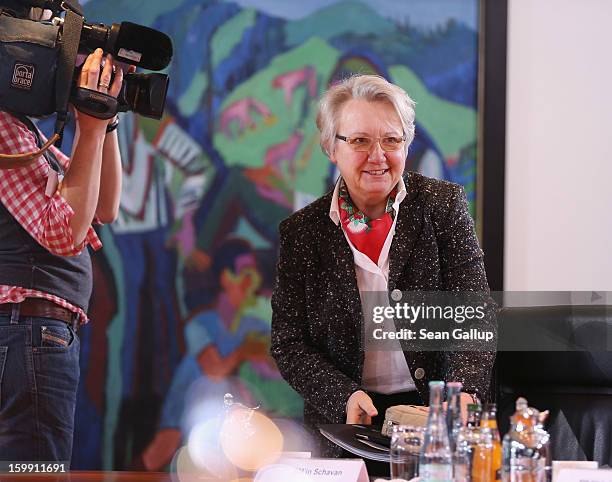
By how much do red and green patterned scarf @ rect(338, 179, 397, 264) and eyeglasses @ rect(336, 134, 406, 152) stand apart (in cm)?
13

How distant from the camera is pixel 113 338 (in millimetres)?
2980

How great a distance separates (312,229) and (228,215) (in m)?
0.72

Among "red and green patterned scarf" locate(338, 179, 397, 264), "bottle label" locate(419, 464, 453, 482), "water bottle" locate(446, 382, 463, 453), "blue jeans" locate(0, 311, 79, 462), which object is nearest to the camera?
"bottle label" locate(419, 464, 453, 482)

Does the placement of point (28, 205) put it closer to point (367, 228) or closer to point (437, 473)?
point (367, 228)

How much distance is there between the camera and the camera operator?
→ 2062mm

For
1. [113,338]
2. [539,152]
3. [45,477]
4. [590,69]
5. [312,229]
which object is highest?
[590,69]

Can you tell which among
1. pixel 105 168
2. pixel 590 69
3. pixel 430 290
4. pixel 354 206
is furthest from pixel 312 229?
pixel 590 69

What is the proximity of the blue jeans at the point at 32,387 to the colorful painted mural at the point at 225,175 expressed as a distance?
861 mm

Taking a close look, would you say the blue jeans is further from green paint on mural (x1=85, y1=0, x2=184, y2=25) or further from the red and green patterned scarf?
green paint on mural (x1=85, y1=0, x2=184, y2=25)

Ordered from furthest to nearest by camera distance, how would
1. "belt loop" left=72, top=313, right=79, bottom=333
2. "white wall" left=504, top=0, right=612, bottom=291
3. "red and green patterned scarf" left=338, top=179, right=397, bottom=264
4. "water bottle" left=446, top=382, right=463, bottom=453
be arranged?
"white wall" left=504, top=0, right=612, bottom=291 → "red and green patterned scarf" left=338, top=179, right=397, bottom=264 → "belt loop" left=72, top=313, right=79, bottom=333 → "water bottle" left=446, top=382, right=463, bottom=453

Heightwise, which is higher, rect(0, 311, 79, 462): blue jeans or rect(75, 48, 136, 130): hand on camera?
rect(75, 48, 136, 130): hand on camera

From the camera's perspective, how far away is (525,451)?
4.60 feet

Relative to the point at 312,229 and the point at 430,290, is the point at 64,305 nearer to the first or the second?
the point at 312,229

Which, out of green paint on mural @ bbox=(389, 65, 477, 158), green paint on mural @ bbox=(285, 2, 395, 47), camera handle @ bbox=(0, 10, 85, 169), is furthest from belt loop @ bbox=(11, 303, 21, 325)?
green paint on mural @ bbox=(389, 65, 477, 158)
